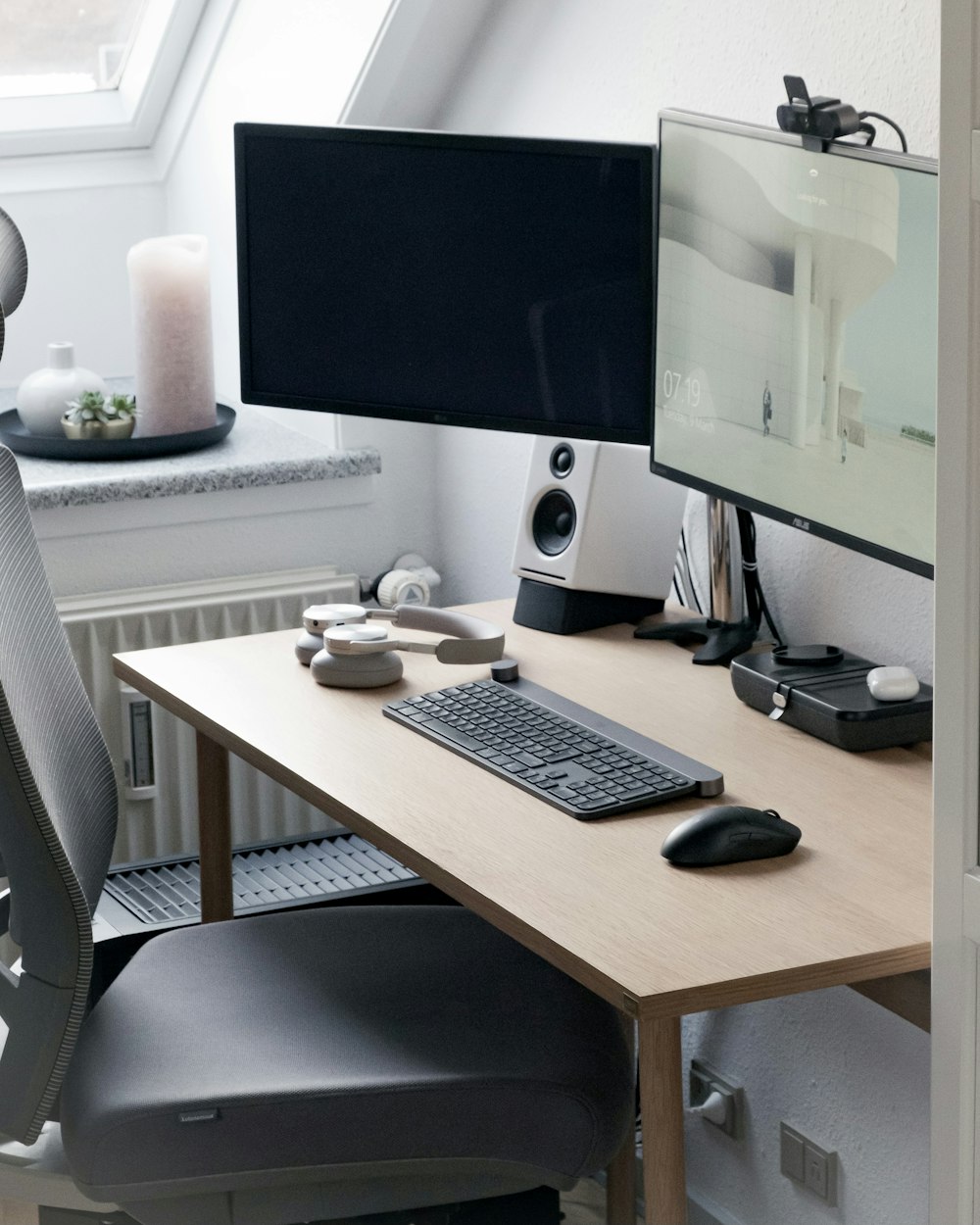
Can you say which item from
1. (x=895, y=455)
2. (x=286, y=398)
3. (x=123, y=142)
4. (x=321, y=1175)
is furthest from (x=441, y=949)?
(x=123, y=142)

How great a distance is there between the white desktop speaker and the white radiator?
0.57m

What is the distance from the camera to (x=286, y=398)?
81.6 inches

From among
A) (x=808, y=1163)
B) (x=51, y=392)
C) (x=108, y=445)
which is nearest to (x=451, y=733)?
(x=808, y=1163)

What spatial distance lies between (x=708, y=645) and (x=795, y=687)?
22cm

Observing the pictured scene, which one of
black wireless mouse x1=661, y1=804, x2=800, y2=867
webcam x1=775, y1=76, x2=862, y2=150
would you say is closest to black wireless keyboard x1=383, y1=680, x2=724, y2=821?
black wireless mouse x1=661, y1=804, x2=800, y2=867

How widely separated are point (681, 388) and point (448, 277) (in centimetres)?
32

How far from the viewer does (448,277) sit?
1932mm

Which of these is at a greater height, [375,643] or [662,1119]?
[375,643]

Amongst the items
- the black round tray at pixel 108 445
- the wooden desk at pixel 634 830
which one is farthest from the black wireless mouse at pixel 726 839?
the black round tray at pixel 108 445

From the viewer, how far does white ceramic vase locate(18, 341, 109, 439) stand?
248 cm

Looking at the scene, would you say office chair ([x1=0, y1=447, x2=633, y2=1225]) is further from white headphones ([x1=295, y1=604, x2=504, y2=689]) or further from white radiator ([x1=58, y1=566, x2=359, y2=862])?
white radiator ([x1=58, y1=566, x2=359, y2=862])

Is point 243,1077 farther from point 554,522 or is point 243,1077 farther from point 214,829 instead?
point 554,522

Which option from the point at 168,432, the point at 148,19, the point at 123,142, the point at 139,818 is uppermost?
the point at 148,19

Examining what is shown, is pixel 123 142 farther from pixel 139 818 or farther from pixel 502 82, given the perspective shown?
pixel 139 818
